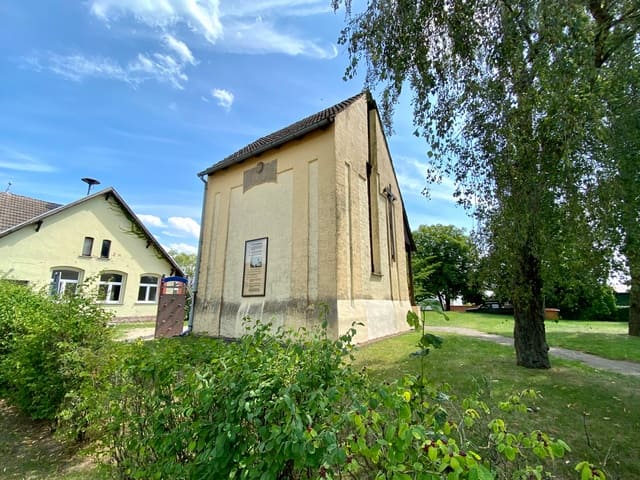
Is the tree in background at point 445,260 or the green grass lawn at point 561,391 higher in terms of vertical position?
the tree in background at point 445,260

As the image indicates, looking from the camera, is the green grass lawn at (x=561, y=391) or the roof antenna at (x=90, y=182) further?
the roof antenna at (x=90, y=182)

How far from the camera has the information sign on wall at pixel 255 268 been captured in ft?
34.0

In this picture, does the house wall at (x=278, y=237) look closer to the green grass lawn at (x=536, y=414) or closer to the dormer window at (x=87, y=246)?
the green grass lawn at (x=536, y=414)

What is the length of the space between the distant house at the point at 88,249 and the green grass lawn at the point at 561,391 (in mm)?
14948

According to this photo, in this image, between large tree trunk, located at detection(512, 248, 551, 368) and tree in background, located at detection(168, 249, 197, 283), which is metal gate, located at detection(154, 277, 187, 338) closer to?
large tree trunk, located at detection(512, 248, 551, 368)

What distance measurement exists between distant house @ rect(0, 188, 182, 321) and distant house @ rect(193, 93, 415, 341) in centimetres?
721

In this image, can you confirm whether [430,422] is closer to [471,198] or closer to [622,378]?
[471,198]

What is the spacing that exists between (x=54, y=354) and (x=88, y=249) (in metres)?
16.8

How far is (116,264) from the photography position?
18062 mm

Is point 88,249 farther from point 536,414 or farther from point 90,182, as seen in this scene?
point 536,414

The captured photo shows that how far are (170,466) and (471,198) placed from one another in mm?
5427

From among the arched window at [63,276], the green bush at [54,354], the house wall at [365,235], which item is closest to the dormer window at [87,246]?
the arched window at [63,276]

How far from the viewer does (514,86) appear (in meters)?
4.09

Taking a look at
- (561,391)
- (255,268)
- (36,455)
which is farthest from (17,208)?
(561,391)
